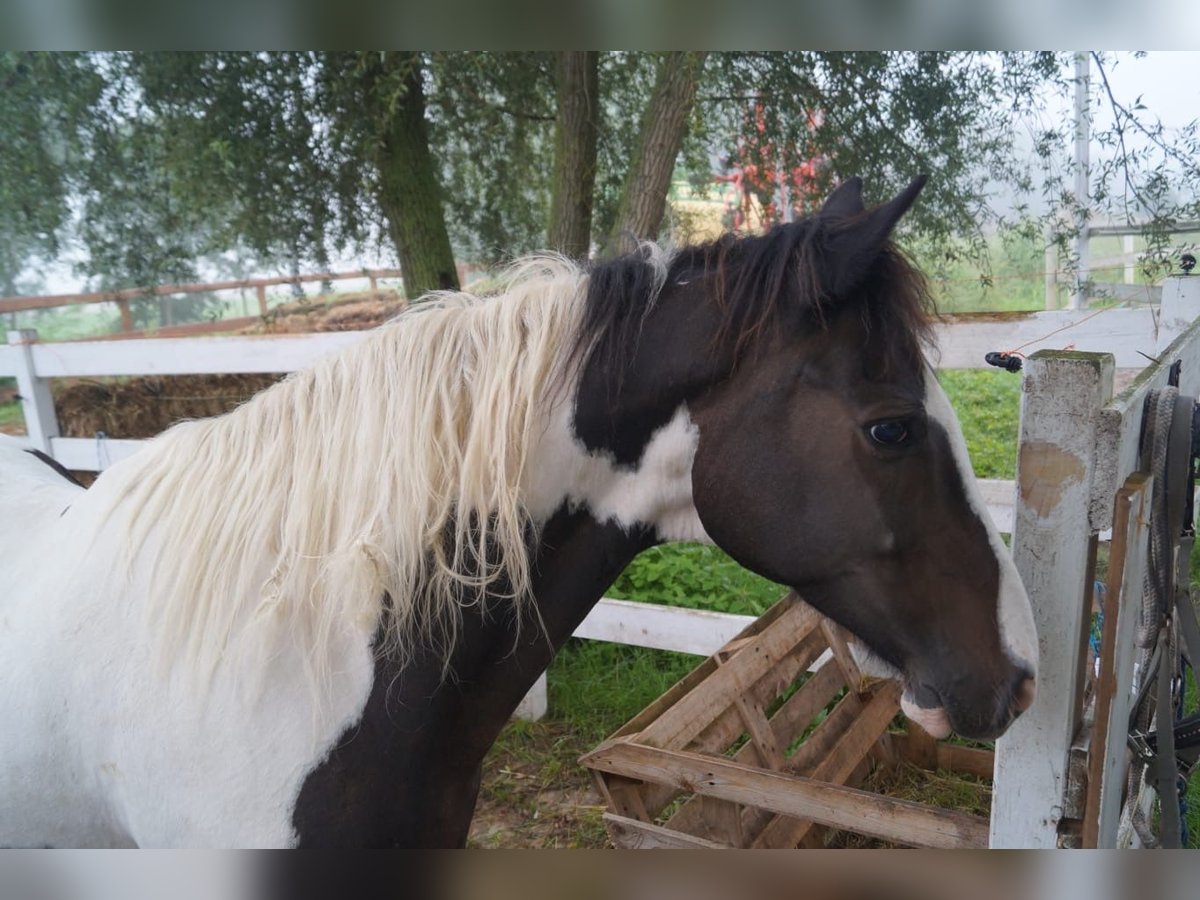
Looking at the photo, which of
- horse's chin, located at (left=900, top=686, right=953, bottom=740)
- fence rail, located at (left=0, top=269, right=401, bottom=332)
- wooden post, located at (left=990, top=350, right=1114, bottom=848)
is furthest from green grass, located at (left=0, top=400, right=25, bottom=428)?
wooden post, located at (left=990, top=350, right=1114, bottom=848)

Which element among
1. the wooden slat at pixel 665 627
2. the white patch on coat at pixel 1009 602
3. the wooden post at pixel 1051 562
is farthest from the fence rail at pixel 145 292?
the wooden post at pixel 1051 562

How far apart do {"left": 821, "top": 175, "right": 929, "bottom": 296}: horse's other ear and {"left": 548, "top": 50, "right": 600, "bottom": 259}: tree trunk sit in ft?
10.2

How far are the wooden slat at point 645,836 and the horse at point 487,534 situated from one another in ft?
2.43

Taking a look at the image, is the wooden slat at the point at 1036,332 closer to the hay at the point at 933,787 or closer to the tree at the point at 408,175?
the hay at the point at 933,787

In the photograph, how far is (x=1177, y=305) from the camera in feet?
10.7

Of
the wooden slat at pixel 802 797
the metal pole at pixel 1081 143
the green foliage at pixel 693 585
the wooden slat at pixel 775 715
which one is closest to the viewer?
the wooden slat at pixel 802 797

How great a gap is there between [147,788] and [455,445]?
2.67ft

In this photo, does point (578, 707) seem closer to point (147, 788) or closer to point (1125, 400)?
point (147, 788)

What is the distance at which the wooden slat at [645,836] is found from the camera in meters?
1.88

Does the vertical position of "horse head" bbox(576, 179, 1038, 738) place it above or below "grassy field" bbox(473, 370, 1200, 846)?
above

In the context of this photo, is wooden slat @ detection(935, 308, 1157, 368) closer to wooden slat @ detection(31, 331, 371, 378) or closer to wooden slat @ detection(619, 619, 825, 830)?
wooden slat @ detection(619, 619, 825, 830)

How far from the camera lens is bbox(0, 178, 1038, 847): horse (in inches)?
47.2

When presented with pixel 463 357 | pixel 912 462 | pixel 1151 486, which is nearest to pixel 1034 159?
pixel 1151 486

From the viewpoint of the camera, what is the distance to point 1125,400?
46.5 inches
